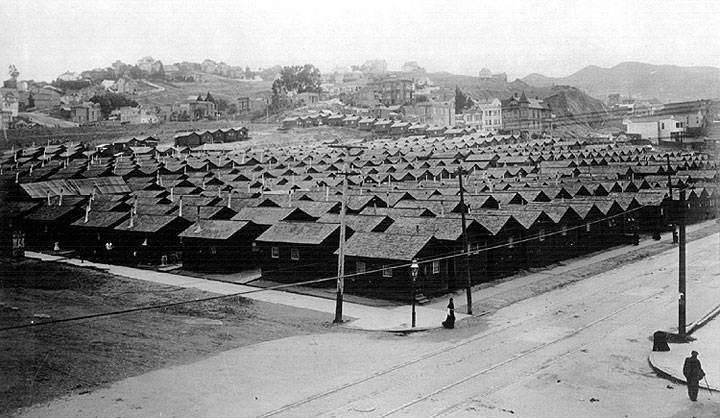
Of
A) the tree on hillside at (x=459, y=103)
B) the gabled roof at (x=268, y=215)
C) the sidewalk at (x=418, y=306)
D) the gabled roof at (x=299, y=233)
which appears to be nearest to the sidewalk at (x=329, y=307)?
the sidewalk at (x=418, y=306)

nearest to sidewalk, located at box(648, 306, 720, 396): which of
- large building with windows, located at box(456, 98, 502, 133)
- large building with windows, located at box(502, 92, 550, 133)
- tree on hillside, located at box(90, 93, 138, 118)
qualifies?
large building with windows, located at box(502, 92, 550, 133)

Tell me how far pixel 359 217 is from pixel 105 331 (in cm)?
1818

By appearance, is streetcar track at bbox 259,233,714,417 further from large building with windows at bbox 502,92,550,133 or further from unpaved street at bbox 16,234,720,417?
large building with windows at bbox 502,92,550,133

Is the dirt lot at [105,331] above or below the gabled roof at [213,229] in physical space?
below

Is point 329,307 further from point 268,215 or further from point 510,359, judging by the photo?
point 268,215

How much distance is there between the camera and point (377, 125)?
147 meters

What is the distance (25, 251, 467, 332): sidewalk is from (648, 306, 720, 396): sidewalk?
345 inches

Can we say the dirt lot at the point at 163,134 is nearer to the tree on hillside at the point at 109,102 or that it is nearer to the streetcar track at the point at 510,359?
the tree on hillside at the point at 109,102

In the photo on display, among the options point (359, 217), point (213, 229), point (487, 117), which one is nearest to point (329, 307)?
point (359, 217)

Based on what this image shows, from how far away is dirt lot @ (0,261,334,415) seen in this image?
2161 centimetres

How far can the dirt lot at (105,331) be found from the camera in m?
21.6

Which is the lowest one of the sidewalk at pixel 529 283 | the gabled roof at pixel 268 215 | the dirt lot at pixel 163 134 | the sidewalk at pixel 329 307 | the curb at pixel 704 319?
the sidewalk at pixel 529 283

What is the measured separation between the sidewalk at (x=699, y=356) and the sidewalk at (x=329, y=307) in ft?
28.8

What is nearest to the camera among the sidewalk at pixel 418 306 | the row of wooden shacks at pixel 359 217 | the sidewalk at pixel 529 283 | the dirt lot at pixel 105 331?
the dirt lot at pixel 105 331
